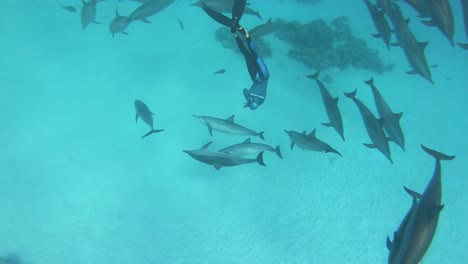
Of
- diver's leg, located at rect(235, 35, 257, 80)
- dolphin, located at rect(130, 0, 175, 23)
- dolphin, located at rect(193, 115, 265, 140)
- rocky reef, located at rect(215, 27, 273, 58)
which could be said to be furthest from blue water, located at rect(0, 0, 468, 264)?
diver's leg, located at rect(235, 35, 257, 80)

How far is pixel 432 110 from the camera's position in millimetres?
10992

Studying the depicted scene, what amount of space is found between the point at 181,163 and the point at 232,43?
589cm

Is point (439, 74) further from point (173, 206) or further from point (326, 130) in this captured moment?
point (173, 206)

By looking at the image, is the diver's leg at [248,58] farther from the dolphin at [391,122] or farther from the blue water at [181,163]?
the blue water at [181,163]

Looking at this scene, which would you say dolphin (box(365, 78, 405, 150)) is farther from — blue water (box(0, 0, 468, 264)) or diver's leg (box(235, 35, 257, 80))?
blue water (box(0, 0, 468, 264))

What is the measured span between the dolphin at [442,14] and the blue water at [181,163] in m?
5.19

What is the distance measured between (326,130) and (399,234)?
737 centimetres

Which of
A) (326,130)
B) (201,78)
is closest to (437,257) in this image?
(326,130)

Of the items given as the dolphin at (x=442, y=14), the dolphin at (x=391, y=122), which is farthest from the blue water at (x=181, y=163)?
the dolphin at (x=442, y=14)

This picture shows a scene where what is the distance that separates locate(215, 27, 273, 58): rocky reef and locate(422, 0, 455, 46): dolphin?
903 cm

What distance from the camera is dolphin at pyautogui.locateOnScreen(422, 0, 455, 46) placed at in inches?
122

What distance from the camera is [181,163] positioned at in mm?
8227

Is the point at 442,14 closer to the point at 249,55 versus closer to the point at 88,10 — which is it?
the point at 249,55

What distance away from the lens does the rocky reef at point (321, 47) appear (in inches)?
482
